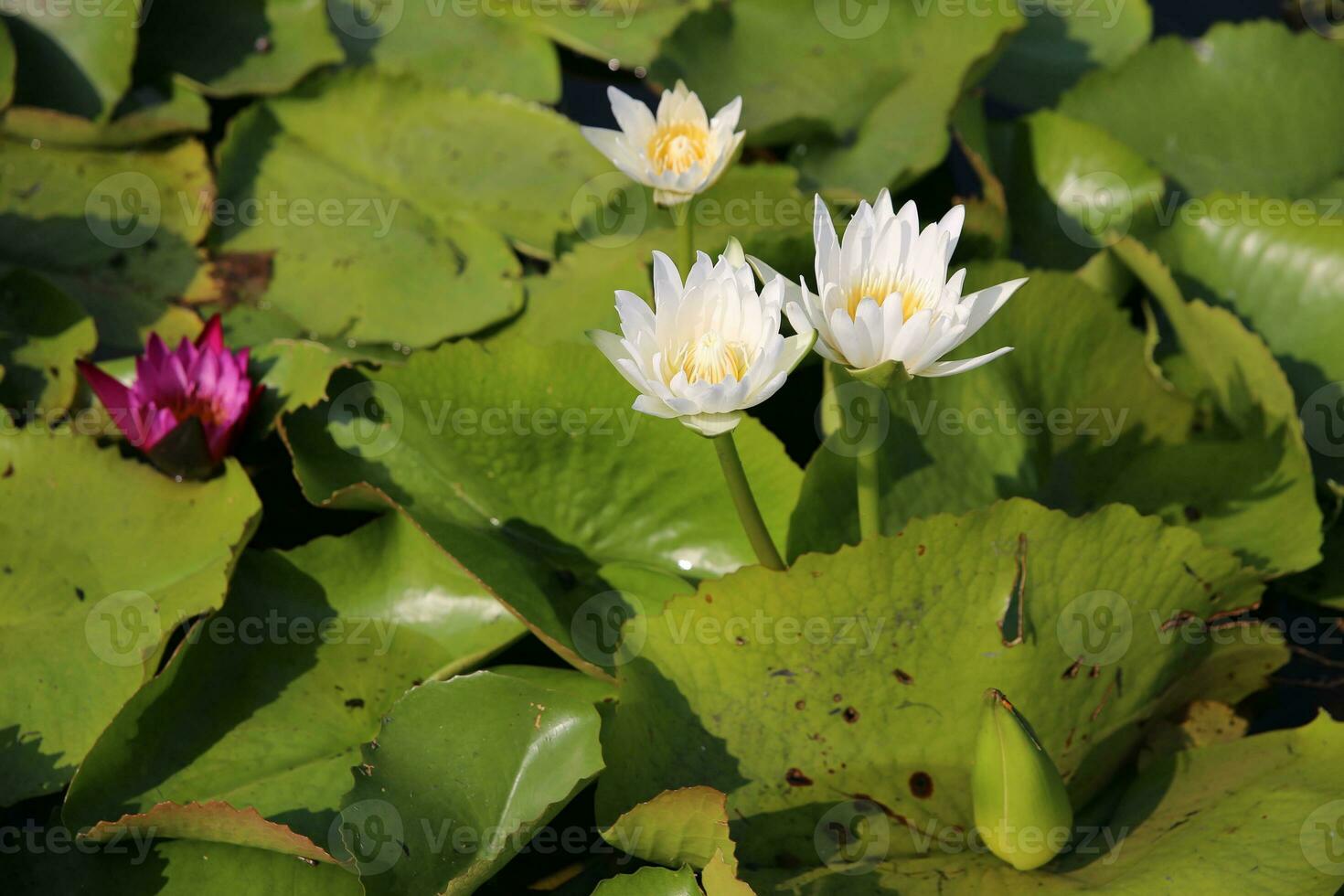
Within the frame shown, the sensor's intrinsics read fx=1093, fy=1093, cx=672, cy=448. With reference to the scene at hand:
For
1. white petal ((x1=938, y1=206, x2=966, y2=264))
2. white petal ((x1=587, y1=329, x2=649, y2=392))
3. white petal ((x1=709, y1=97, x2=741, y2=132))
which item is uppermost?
white petal ((x1=938, y1=206, x2=966, y2=264))

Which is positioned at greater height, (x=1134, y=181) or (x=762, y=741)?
(x=1134, y=181)

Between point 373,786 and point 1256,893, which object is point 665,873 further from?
point 1256,893

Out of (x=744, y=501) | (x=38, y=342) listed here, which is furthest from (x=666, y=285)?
(x=38, y=342)

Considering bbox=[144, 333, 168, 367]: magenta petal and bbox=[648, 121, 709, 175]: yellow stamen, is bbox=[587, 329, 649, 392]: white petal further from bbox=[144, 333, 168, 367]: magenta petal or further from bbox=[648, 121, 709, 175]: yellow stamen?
bbox=[144, 333, 168, 367]: magenta petal

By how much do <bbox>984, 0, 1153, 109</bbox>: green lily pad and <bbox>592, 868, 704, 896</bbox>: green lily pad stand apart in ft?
6.55

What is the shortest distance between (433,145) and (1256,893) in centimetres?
203

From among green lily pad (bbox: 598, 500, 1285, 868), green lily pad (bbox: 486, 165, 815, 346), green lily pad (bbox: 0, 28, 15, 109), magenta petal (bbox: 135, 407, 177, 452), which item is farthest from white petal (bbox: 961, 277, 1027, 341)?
green lily pad (bbox: 0, 28, 15, 109)

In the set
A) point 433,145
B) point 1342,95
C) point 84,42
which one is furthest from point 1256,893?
point 84,42

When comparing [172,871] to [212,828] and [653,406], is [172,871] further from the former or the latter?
[653,406]

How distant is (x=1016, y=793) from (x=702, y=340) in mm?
674

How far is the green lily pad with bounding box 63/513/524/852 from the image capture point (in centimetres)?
154

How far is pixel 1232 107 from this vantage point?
2.36 m

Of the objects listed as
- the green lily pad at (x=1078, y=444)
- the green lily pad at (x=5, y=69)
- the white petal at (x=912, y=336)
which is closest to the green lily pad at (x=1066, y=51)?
the green lily pad at (x=1078, y=444)

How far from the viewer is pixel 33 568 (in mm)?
1736
